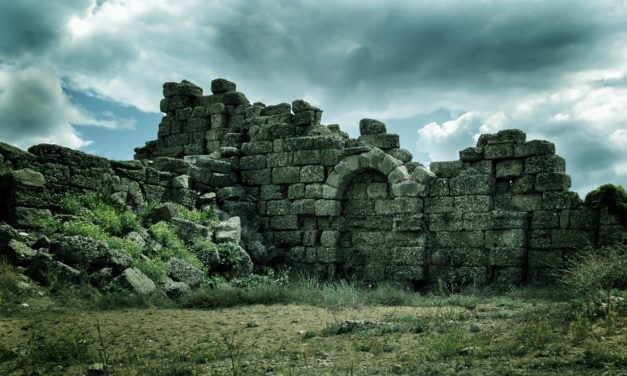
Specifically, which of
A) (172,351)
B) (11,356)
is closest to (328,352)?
(172,351)

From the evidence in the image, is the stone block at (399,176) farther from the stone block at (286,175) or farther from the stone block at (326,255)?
the stone block at (286,175)

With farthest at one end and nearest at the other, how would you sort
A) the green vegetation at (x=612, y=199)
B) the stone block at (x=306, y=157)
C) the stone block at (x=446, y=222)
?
the stone block at (x=306, y=157) < the stone block at (x=446, y=222) < the green vegetation at (x=612, y=199)

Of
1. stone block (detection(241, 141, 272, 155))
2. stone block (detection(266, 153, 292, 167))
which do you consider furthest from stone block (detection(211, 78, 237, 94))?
stone block (detection(266, 153, 292, 167))

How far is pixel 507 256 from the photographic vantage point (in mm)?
12289

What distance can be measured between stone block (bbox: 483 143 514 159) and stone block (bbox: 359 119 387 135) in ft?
8.46

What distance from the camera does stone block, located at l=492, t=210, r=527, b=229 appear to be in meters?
12.3

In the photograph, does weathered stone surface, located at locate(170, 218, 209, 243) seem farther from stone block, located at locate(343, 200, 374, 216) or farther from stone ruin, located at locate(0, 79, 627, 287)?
stone block, located at locate(343, 200, 374, 216)

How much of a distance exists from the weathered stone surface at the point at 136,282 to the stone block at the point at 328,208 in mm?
5151

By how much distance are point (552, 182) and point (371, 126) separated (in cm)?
433

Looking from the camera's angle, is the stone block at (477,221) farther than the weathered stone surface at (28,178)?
Yes

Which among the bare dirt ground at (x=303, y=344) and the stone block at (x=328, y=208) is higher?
the stone block at (x=328, y=208)

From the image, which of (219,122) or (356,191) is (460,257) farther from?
(219,122)

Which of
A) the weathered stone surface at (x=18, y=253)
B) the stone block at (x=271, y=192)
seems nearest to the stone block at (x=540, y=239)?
the stone block at (x=271, y=192)

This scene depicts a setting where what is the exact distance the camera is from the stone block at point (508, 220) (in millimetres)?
12281
